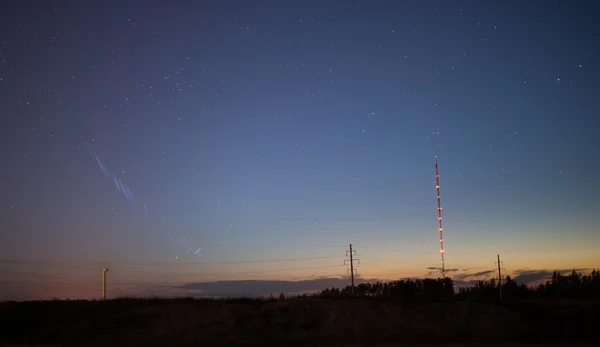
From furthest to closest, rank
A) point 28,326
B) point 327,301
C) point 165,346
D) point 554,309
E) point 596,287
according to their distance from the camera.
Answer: point 596,287 < point 554,309 < point 327,301 < point 28,326 < point 165,346

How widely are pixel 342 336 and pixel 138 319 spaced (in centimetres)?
1237

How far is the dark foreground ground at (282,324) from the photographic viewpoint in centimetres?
3170

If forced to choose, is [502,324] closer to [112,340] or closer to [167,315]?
[167,315]

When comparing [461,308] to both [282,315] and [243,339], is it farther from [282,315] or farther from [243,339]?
[243,339]

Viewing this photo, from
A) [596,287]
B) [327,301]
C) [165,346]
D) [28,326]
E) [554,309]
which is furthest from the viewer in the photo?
[596,287]

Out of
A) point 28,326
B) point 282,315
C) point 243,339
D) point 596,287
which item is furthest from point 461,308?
point 596,287

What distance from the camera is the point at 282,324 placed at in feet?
109

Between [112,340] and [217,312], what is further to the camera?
[217,312]

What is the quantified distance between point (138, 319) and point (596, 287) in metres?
67.0

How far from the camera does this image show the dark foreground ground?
31.7 m

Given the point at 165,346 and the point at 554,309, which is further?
the point at 554,309

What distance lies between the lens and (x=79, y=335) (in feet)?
103

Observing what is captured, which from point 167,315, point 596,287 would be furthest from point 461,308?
point 596,287

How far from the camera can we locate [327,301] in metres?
35.3
